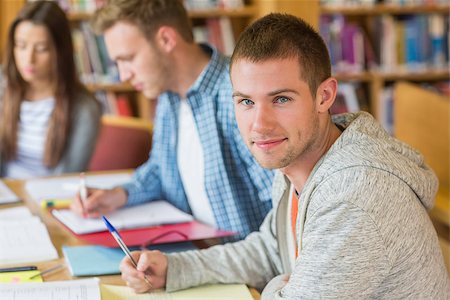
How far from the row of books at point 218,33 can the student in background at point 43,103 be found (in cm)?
128

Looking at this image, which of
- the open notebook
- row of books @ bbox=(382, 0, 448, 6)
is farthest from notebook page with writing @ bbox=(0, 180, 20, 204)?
row of books @ bbox=(382, 0, 448, 6)

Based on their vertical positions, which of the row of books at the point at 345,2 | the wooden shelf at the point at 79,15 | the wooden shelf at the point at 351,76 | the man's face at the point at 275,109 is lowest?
the wooden shelf at the point at 351,76

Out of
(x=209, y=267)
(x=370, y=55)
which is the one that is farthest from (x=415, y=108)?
(x=209, y=267)

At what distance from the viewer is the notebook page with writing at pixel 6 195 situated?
219cm

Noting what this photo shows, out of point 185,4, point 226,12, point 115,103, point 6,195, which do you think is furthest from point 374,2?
point 6,195

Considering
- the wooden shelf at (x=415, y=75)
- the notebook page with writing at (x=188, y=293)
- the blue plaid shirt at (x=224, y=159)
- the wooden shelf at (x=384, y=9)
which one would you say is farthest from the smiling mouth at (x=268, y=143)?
the wooden shelf at (x=415, y=75)

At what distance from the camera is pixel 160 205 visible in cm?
213

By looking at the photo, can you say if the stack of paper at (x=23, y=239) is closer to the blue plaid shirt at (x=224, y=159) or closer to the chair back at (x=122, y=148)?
the blue plaid shirt at (x=224, y=159)

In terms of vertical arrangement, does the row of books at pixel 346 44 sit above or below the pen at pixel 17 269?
below

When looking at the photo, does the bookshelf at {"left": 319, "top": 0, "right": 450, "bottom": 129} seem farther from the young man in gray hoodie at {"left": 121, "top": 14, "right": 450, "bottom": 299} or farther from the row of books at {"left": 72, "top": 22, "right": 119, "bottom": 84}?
the young man in gray hoodie at {"left": 121, "top": 14, "right": 450, "bottom": 299}

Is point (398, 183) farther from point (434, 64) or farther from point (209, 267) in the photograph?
point (434, 64)

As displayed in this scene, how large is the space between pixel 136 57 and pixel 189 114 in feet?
0.74

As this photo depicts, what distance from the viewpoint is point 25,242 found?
1.77 m

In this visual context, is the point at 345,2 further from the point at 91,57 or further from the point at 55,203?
the point at 55,203
